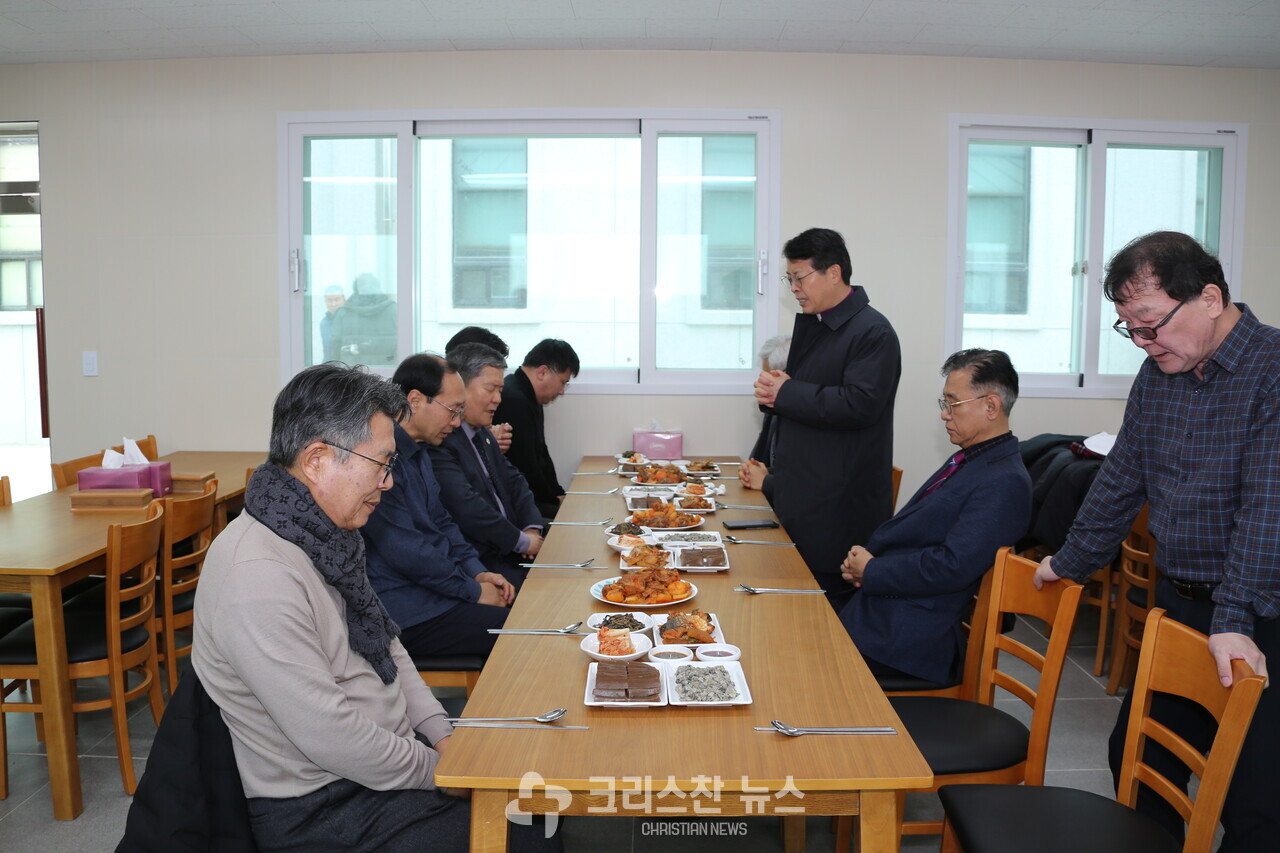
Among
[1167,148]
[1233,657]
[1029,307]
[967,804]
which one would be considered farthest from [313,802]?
[1167,148]

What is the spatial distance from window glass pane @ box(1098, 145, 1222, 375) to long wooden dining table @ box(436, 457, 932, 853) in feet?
12.7

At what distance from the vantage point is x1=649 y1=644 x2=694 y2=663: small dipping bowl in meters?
1.80

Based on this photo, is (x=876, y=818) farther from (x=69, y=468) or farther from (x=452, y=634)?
(x=69, y=468)

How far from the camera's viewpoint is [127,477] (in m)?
3.42

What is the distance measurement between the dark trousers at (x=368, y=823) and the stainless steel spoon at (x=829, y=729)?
52 cm

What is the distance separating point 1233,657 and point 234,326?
466cm

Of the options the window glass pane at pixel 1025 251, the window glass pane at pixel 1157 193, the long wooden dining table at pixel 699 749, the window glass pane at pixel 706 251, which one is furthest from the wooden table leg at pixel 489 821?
the window glass pane at pixel 1157 193

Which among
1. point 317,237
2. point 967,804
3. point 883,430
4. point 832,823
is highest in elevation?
point 317,237

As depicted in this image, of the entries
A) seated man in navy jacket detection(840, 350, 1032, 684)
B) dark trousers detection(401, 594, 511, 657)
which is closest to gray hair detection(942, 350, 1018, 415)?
seated man in navy jacket detection(840, 350, 1032, 684)

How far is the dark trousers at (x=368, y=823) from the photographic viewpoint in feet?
5.13

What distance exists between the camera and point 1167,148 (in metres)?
4.87

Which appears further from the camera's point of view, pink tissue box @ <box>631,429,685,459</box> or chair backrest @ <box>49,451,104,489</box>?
pink tissue box @ <box>631,429,685,459</box>

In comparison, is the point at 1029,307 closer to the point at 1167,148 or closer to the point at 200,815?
the point at 1167,148

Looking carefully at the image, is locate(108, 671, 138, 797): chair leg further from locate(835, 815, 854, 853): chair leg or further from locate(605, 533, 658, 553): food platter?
locate(835, 815, 854, 853): chair leg
